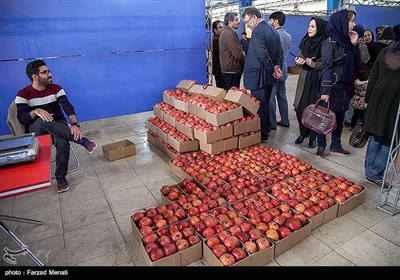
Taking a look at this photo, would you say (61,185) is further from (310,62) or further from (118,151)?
(310,62)

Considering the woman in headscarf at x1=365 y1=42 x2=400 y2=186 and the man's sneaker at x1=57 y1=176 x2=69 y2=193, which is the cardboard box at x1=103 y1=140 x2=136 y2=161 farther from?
the woman in headscarf at x1=365 y1=42 x2=400 y2=186

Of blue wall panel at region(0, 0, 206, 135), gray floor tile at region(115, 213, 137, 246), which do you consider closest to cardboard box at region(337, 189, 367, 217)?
gray floor tile at region(115, 213, 137, 246)

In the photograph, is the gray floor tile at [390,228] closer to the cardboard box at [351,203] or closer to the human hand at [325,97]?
the cardboard box at [351,203]

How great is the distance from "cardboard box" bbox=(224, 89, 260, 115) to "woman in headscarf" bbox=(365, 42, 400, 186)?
4.90 feet

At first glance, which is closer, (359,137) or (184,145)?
(359,137)

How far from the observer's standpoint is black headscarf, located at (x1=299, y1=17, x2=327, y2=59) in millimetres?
3895

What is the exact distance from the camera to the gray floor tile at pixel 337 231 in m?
2.47

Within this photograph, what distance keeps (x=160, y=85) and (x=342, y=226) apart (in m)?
4.84

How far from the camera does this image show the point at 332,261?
2258mm

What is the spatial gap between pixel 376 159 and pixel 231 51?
9.75 feet

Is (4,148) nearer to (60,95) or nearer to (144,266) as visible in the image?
(144,266)

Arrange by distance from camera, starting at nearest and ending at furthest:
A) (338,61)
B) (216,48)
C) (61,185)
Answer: (61,185)
(338,61)
(216,48)

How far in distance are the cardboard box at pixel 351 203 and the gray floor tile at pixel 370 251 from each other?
0.28 metres

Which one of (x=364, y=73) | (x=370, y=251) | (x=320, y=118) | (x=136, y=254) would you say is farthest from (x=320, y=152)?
(x=136, y=254)
